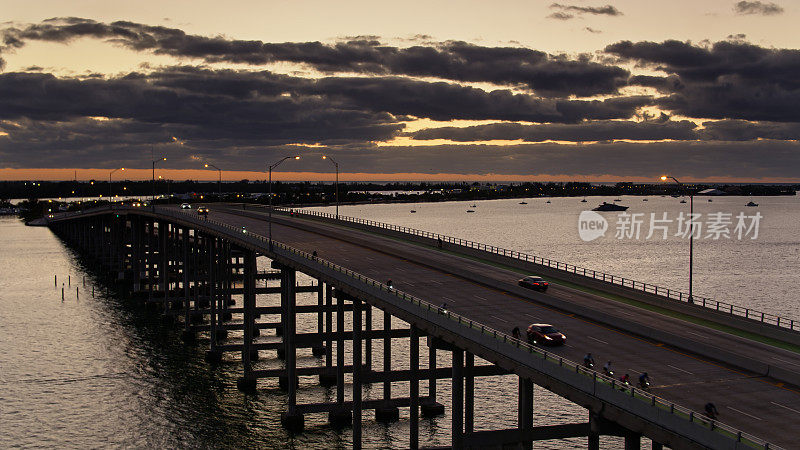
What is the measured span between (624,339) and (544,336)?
A: 471 cm

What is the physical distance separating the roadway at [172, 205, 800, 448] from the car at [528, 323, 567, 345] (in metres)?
0.42

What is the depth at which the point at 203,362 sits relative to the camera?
228 ft

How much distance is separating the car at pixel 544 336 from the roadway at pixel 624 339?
0.42m

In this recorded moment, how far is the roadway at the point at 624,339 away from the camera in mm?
25047

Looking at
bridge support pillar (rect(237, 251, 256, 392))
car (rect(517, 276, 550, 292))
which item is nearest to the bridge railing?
car (rect(517, 276, 550, 292))

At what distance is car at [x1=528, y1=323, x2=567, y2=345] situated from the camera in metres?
33.0

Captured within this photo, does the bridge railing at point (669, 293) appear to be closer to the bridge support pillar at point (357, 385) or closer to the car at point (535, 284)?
the car at point (535, 284)

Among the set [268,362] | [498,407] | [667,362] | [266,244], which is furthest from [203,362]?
[667,362]

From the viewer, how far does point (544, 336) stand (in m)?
33.1

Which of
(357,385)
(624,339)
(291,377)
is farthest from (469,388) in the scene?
(291,377)

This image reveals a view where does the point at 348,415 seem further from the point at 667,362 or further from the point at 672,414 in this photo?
the point at 672,414

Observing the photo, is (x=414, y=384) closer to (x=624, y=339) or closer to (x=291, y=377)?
(x=624, y=339)

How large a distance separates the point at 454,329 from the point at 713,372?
35.3 ft

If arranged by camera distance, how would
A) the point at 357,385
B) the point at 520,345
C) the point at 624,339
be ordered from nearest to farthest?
the point at 520,345 < the point at 624,339 < the point at 357,385
